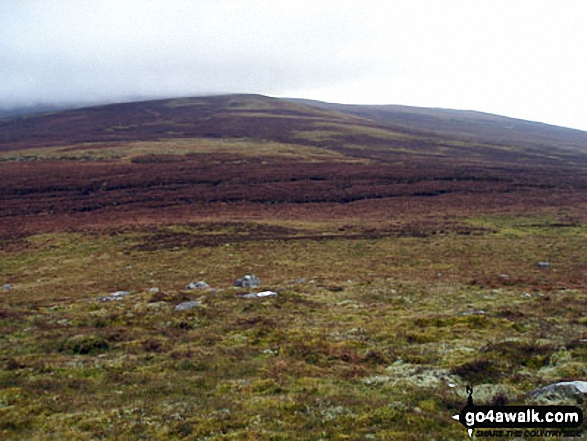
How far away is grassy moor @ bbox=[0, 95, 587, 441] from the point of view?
1134 cm

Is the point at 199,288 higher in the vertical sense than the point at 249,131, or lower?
lower

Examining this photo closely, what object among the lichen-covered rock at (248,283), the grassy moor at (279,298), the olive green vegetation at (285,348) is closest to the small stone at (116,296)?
the grassy moor at (279,298)

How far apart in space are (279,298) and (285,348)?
25.8 ft

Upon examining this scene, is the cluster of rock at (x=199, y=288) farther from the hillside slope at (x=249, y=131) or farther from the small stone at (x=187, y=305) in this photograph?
the hillside slope at (x=249, y=131)

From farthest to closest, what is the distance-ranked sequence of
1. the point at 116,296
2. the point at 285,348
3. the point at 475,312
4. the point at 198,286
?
the point at 198,286 → the point at 116,296 → the point at 475,312 → the point at 285,348

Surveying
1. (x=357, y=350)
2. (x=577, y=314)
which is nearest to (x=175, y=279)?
(x=357, y=350)

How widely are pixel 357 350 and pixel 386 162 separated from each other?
87.1m

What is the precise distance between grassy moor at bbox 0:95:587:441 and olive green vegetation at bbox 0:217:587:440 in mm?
88

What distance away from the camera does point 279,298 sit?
23.8m

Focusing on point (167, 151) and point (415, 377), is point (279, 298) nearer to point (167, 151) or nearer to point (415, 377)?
point (415, 377)

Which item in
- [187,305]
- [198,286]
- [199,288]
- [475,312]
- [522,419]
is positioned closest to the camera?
[522,419]

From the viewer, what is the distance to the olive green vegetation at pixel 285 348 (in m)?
10.7

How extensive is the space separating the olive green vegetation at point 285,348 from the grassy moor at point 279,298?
88 mm

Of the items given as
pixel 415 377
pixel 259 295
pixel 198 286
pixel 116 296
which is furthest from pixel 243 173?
pixel 415 377
